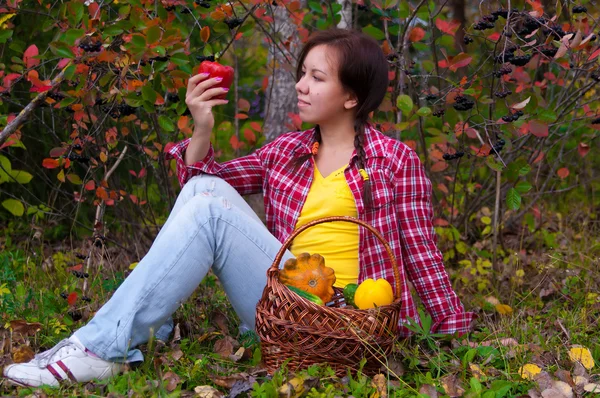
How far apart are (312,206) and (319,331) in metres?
0.60

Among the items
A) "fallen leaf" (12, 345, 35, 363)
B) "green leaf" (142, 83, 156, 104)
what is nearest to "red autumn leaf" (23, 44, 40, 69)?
"green leaf" (142, 83, 156, 104)

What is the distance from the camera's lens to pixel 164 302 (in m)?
2.27

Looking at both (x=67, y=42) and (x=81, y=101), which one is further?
(x=81, y=101)

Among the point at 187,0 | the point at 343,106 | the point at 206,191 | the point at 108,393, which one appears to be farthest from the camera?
the point at 187,0

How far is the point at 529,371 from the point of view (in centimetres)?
227

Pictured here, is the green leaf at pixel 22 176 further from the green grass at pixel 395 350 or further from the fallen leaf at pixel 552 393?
the fallen leaf at pixel 552 393

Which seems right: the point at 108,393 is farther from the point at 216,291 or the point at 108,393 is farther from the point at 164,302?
the point at 216,291

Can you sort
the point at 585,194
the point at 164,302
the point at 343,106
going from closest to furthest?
the point at 164,302 → the point at 343,106 → the point at 585,194

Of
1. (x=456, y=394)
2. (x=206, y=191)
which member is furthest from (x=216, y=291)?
(x=456, y=394)

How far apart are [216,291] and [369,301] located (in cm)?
126

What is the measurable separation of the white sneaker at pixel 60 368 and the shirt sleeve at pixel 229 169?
702mm

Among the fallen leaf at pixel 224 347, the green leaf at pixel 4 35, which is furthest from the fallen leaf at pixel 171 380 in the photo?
the green leaf at pixel 4 35

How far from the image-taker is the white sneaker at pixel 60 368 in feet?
7.09

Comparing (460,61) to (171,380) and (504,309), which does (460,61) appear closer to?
(504,309)
